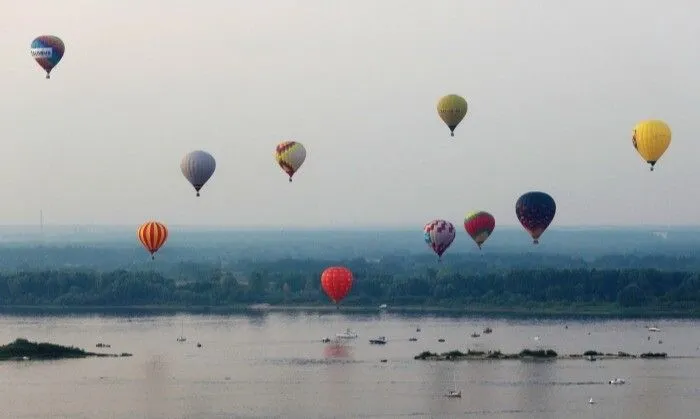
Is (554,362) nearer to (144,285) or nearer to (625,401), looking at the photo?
(625,401)

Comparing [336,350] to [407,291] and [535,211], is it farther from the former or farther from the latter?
[407,291]

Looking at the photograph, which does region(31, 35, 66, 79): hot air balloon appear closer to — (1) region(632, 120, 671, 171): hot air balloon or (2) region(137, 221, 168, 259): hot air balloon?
(2) region(137, 221, 168, 259): hot air balloon

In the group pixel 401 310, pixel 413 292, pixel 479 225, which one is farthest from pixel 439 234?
pixel 413 292

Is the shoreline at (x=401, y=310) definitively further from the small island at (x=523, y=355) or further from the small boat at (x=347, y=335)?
the small island at (x=523, y=355)

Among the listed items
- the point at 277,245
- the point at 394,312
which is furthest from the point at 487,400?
the point at 277,245

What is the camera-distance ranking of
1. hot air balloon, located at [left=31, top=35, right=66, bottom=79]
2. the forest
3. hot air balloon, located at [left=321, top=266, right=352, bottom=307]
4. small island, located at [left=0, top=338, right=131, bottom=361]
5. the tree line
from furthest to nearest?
the tree line
the forest
hot air balloon, located at [left=321, top=266, right=352, bottom=307]
small island, located at [left=0, top=338, right=131, bottom=361]
hot air balloon, located at [left=31, top=35, right=66, bottom=79]

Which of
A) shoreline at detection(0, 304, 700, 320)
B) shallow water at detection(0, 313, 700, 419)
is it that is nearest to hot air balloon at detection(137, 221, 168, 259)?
Result: shallow water at detection(0, 313, 700, 419)
